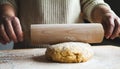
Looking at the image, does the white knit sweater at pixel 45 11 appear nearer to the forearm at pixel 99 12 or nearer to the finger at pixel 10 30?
the forearm at pixel 99 12

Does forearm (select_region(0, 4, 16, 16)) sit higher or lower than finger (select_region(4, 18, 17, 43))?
higher

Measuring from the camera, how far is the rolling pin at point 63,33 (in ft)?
3.31

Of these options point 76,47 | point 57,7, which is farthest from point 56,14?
point 76,47

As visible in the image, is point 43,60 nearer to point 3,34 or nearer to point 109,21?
point 3,34

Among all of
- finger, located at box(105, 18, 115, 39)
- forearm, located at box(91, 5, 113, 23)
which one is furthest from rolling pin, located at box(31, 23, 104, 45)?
forearm, located at box(91, 5, 113, 23)

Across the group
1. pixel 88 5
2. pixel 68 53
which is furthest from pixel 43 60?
pixel 88 5

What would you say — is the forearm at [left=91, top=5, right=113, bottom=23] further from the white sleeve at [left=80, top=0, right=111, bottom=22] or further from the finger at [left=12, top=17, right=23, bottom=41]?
the finger at [left=12, top=17, right=23, bottom=41]

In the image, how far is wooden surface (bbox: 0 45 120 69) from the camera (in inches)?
35.4

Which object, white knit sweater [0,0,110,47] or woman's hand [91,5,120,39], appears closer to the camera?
woman's hand [91,5,120,39]

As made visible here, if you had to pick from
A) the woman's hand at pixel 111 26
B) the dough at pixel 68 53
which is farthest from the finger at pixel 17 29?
A: the woman's hand at pixel 111 26

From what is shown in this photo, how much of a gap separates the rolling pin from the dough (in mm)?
51

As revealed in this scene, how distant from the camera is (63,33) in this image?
1.01 m

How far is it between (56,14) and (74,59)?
1.05 feet

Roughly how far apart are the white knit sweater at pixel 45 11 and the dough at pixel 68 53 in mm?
236
